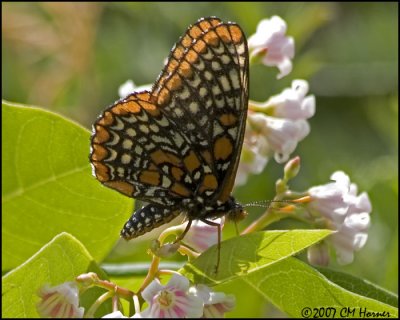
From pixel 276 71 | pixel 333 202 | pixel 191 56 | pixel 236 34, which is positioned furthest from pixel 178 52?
pixel 276 71

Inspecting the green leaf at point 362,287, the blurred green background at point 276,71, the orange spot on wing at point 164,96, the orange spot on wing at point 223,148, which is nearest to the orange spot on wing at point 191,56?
the orange spot on wing at point 164,96

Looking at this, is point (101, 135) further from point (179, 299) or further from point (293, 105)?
point (293, 105)

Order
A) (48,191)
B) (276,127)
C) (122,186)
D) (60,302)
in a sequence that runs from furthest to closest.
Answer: (276,127)
(48,191)
(122,186)
(60,302)

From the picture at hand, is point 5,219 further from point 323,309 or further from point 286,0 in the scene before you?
point 286,0

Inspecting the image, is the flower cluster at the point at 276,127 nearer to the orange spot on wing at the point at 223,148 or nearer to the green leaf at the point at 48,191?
the orange spot on wing at the point at 223,148

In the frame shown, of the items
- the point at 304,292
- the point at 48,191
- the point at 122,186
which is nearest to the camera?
the point at 304,292
